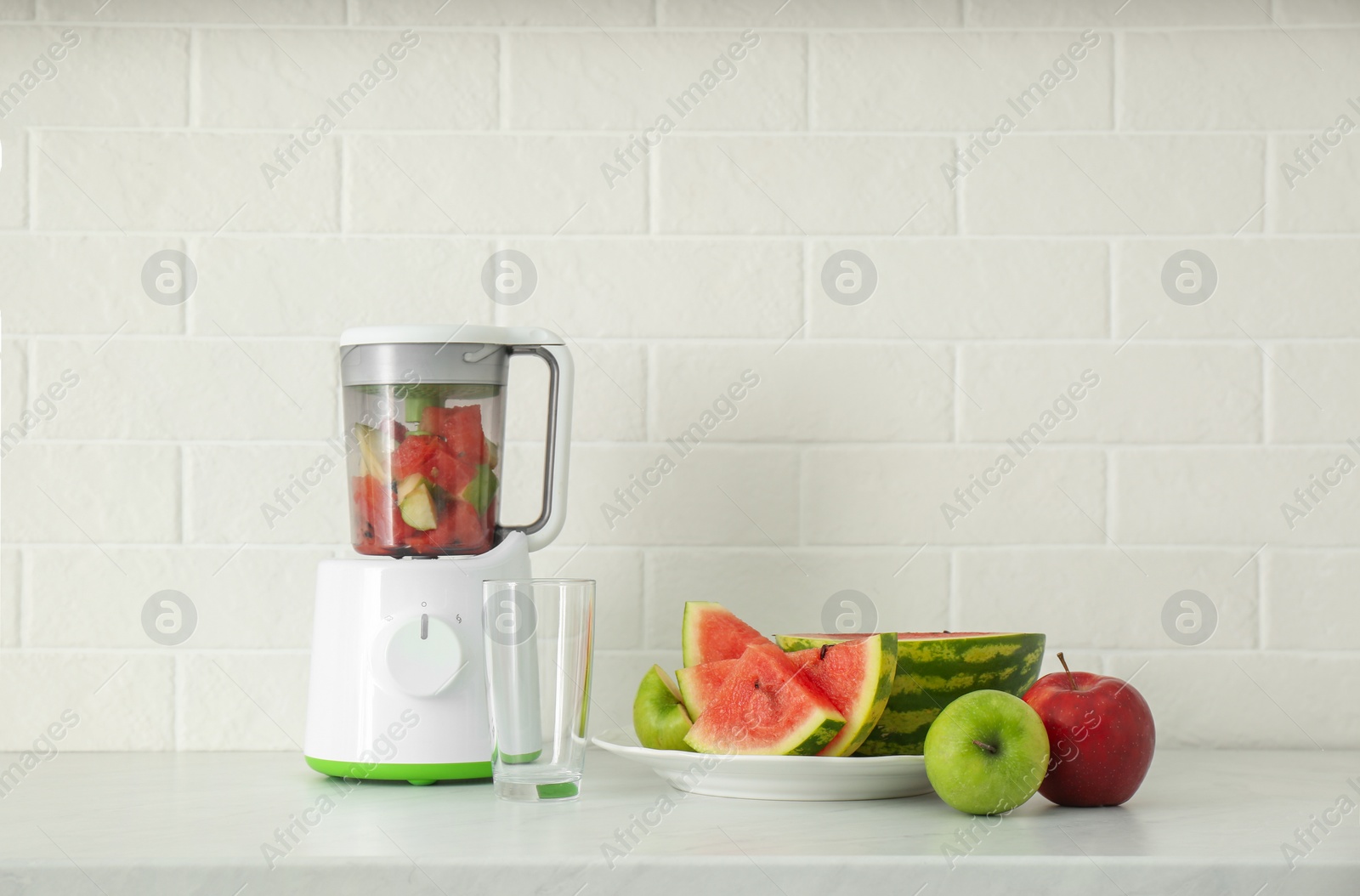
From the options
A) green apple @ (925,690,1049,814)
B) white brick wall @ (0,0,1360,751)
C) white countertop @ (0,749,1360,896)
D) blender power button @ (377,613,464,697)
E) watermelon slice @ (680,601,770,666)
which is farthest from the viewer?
white brick wall @ (0,0,1360,751)

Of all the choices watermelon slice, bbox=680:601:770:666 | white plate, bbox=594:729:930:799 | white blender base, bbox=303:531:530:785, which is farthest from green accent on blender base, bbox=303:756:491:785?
watermelon slice, bbox=680:601:770:666

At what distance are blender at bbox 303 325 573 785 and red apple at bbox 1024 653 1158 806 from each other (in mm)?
501

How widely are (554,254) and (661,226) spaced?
132mm

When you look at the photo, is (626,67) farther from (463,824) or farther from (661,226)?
(463,824)

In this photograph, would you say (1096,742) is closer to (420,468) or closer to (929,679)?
(929,679)

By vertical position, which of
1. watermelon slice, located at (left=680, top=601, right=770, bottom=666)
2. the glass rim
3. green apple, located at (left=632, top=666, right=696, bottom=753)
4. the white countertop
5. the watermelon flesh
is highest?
the watermelon flesh

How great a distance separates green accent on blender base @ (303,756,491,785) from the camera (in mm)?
1055

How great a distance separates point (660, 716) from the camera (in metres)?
1.11

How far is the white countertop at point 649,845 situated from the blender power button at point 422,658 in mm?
99

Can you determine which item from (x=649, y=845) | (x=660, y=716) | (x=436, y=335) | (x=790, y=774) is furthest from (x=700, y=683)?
(x=436, y=335)

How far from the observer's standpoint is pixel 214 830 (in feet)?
3.02

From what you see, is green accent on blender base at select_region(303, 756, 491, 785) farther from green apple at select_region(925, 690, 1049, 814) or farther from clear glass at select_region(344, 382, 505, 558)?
green apple at select_region(925, 690, 1049, 814)

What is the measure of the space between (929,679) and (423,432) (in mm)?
532

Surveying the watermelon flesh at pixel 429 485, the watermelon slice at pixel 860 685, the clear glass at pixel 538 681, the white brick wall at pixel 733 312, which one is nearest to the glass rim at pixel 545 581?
the clear glass at pixel 538 681
